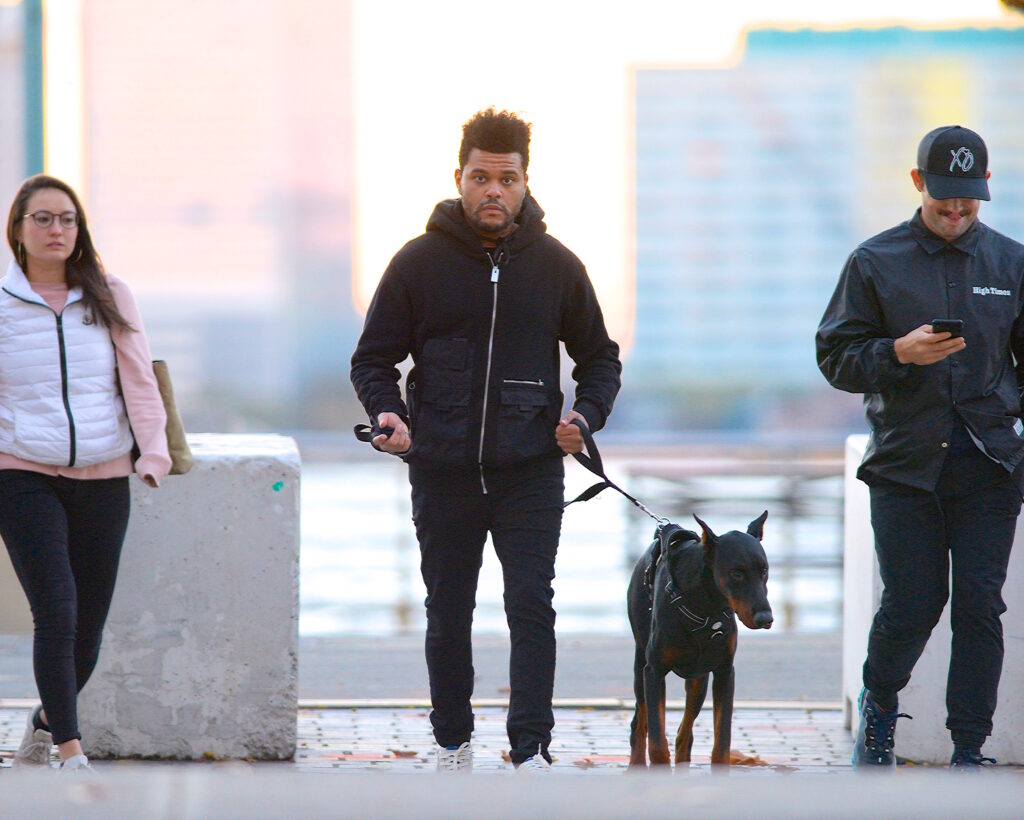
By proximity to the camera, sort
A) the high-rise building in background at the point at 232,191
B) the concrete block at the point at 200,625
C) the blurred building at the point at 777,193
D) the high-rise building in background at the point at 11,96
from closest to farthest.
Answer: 1. the concrete block at the point at 200,625
2. the high-rise building in background at the point at 11,96
3. the high-rise building in background at the point at 232,191
4. the blurred building at the point at 777,193

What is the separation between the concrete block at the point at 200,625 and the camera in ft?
16.2

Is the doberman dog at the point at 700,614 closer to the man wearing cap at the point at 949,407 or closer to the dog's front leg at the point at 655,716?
the dog's front leg at the point at 655,716

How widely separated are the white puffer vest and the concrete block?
636mm

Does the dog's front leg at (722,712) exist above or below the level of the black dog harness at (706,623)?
below

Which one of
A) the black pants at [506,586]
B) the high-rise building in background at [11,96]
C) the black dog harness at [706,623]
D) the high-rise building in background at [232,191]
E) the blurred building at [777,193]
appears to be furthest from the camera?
the blurred building at [777,193]

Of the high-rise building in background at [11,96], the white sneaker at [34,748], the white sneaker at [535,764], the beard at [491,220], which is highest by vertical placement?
the high-rise building in background at [11,96]

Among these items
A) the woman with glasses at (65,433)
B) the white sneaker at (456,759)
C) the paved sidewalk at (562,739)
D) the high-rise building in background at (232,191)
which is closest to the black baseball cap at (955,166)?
the paved sidewalk at (562,739)

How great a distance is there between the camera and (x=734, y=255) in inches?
2314

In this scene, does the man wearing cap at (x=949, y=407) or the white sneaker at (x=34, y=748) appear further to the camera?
the white sneaker at (x=34, y=748)

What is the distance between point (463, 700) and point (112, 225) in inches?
1965

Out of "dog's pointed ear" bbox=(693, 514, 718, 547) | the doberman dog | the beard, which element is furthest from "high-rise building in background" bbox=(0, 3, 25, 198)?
"dog's pointed ear" bbox=(693, 514, 718, 547)

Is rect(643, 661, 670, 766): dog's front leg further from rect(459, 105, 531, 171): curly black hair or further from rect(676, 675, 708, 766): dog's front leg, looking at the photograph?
rect(459, 105, 531, 171): curly black hair

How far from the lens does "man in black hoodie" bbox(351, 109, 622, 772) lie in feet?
13.6

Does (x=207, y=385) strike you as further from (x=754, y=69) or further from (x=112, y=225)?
(x=754, y=69)
